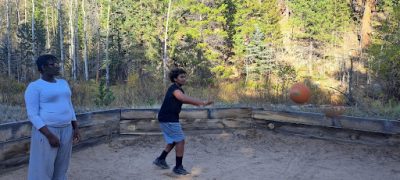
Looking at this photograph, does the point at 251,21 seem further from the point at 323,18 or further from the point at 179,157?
the point at 179,157

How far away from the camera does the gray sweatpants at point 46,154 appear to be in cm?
376

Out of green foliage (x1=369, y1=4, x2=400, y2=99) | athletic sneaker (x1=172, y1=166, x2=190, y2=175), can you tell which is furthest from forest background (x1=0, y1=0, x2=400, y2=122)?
athletic sneaker (x1=172, y1=166, x2=190, y2=175)

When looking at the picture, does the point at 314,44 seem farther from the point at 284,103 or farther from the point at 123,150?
the point at 123,150

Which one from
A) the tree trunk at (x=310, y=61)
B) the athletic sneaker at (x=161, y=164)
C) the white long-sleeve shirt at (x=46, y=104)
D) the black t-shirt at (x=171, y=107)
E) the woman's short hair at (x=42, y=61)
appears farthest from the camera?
the tree trunk at (x=310, y=61)

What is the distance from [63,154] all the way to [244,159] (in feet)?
11.5

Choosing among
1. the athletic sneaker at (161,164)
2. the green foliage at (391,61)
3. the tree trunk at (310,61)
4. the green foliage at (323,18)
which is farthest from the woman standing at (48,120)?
the green foliage at (323,18)

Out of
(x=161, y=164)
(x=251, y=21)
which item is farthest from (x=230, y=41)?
(x=161, y=164)

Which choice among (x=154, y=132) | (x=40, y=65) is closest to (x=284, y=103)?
(x=154, y=132)

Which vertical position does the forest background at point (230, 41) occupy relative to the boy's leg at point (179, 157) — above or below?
above

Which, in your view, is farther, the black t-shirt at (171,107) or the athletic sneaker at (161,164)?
the athletic sneaker at (161,164)

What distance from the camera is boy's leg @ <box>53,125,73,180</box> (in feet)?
12.8

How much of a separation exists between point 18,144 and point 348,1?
126 feet

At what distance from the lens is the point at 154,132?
7.82 metres

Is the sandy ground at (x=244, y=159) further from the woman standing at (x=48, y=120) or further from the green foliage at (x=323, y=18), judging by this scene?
the green foliage at (x=323, y=18)
